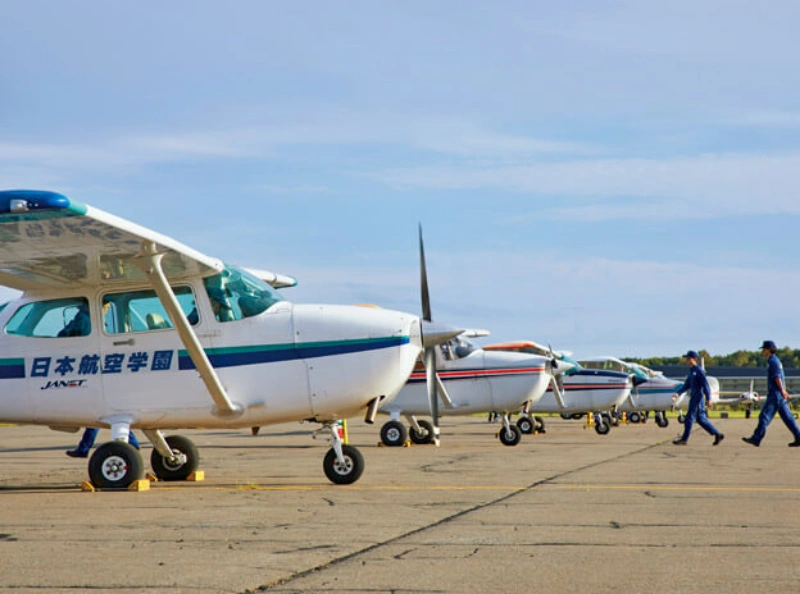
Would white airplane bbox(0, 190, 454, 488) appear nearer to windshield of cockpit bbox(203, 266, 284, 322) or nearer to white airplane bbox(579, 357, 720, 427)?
windshield of cockpit bbox(203, 266, 284, 322)

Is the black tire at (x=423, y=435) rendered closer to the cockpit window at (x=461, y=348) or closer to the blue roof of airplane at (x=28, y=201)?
the cockpit window at (x=461, y=348)

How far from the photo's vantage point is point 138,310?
11.4m

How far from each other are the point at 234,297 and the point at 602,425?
793 inches

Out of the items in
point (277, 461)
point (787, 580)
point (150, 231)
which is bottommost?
point (277, 461)

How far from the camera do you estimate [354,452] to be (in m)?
11.1

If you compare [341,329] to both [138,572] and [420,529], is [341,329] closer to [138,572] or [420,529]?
[420,529]

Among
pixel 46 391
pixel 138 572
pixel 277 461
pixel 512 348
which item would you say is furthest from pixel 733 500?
pixel 512 348

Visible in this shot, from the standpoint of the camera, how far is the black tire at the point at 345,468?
11.0m

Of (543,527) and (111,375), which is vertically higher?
(111,375)

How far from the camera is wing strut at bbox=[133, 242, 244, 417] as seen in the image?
399 inches

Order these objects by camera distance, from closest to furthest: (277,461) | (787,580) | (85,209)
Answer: (787,580) → (85,209) → (277,461)

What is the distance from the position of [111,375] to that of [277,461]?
5.23m

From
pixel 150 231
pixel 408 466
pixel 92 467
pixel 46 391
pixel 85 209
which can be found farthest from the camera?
pixel 408 466

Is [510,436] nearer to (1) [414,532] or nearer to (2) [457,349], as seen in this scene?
(2) [457,349]
